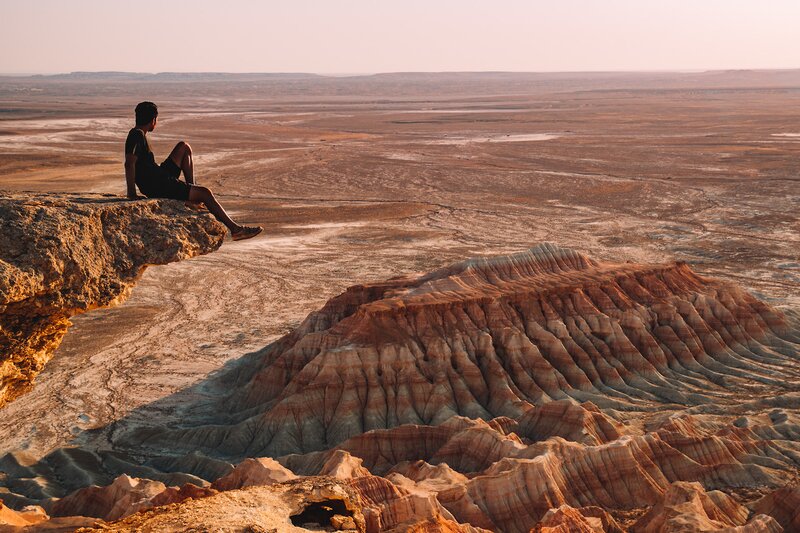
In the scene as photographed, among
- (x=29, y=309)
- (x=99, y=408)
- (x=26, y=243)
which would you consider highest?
(x=26, y=243)

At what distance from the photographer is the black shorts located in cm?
1324

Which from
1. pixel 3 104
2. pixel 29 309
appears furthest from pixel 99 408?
pixel 3 104

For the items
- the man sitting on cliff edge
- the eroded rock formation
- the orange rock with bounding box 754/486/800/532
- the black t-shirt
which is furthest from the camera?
the eroded rock formation

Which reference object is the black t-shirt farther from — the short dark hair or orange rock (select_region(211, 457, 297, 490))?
orange rock (select_region(211, 457, 297, 490))

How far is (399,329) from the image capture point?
84.3 feet

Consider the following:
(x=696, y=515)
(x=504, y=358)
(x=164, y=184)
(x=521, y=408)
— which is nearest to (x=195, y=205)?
(x=164, y=184)

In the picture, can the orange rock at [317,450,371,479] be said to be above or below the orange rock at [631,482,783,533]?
above

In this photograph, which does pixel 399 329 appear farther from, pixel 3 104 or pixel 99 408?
pixel 3 104

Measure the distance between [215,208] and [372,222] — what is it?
48.2 meters

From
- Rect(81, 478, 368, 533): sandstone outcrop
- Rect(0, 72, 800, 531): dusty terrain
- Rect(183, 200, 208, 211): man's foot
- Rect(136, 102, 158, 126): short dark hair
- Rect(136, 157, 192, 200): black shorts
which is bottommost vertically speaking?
Rect(0, 72, 800, 531): dusty terrain

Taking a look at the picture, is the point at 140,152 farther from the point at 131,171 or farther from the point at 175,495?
the point at 175,495

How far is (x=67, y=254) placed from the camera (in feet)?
38.2

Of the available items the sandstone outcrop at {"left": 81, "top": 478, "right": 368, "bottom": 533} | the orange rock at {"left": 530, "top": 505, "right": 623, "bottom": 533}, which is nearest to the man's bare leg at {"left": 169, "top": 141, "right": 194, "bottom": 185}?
the sandstone outcrop at {"left": 81, "top": 478, "right": 368, "bottom": 533}

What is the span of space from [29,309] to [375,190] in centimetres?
6399
